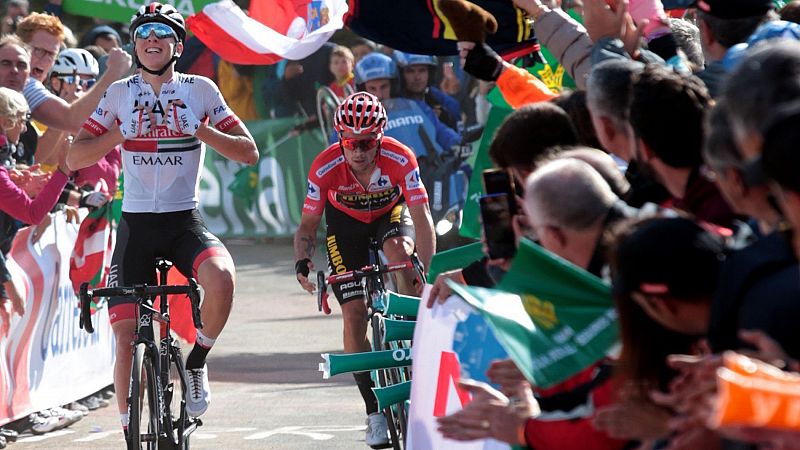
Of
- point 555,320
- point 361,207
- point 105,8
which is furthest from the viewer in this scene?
point 105,8

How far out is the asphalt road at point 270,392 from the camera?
31.1 ft

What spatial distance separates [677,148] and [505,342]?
644 mm

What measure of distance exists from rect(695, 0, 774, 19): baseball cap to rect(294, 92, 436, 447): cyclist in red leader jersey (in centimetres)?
381

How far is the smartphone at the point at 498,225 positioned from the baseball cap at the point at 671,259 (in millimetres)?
1909

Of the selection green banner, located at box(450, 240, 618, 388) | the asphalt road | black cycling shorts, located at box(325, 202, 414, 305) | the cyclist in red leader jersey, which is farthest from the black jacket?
black cycling shorts, located at box(325, 202, 414, 305)

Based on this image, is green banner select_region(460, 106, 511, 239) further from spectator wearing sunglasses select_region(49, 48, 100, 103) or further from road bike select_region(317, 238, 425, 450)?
spectator wearing sunglasses select_region(49, 48, 100, 103)

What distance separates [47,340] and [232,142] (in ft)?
11.0

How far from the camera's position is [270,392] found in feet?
37.9

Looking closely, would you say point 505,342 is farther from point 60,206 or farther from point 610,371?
point 60,206

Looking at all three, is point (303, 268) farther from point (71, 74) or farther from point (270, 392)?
point (71, 74)

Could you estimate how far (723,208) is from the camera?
3.78 meters

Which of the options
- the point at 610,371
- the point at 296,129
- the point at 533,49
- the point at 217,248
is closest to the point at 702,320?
the point at 610,371

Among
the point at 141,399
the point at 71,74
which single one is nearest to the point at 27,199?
the point at 141,399

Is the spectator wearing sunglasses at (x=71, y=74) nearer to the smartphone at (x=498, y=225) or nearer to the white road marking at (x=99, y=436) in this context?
the white road marking at (x=99, y=436)
